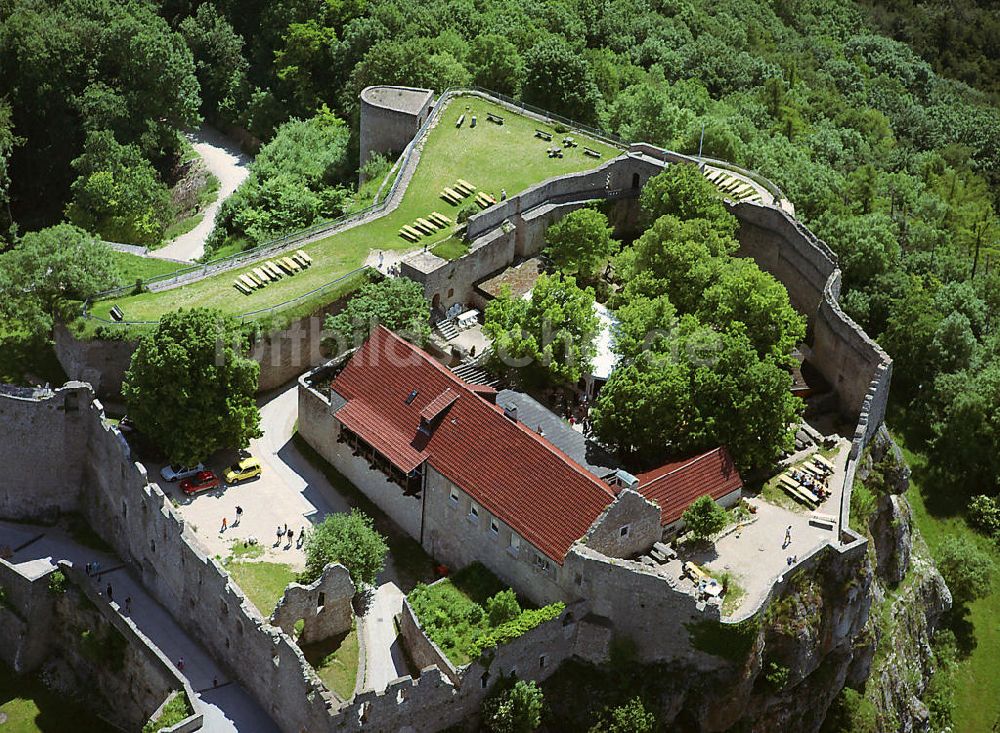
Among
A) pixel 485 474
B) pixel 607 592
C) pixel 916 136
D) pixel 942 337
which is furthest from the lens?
pixel 916 136

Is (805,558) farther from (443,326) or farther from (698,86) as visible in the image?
(698,86)

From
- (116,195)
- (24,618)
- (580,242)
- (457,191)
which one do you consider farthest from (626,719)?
(116,195)

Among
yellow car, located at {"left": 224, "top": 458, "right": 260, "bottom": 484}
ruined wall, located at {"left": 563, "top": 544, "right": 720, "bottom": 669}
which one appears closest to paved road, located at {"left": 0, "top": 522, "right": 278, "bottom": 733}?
yellow car, located at {"left": 224, "top": 458, "right": 260, "bottom": 484}

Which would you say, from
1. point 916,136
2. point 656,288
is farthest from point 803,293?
point 916,136

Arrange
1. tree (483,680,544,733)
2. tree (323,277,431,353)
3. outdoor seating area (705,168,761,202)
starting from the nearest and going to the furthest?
1. tree (483,680,544,733)
2. tree (323,277,431,353)
3. outdoor seating area (705,168,761,202)

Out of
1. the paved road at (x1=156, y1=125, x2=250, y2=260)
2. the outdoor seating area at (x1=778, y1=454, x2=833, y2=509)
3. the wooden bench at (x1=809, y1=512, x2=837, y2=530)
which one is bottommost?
the paved road at (x1=156, y1=125, x2=250, y2=260)

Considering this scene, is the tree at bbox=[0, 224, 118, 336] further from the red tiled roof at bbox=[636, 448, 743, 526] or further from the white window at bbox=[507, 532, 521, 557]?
the red tiled roof at bbox=[636, 448, 743, 526]
